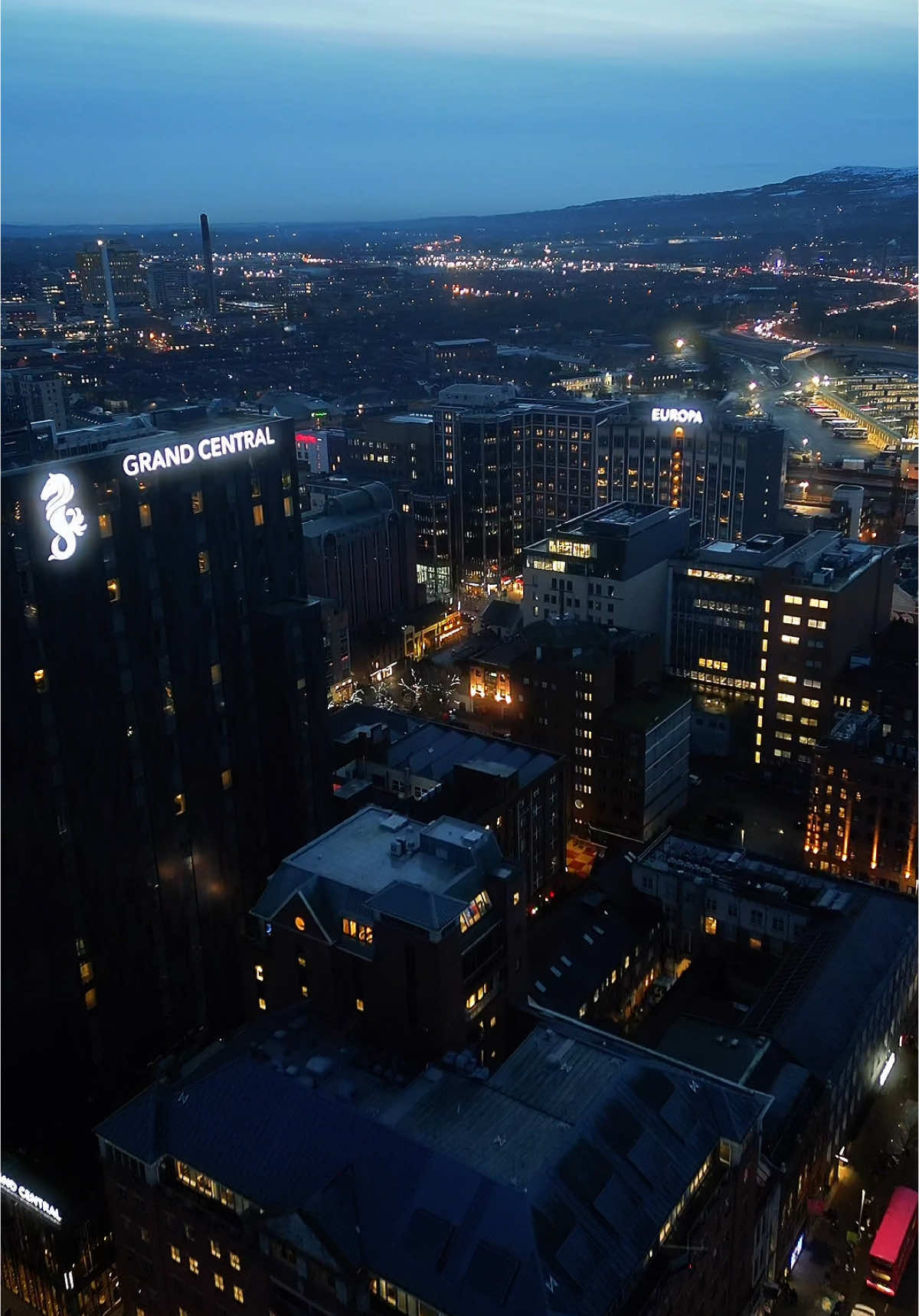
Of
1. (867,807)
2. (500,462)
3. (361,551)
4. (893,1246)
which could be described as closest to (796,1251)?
(893,1246)

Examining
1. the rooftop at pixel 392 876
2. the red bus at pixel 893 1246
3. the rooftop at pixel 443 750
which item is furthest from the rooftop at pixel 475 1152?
the rooftop at pixel 443 750

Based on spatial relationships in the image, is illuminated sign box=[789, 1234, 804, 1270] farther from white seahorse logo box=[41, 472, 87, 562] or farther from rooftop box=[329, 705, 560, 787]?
white seahorse logo box=[41, 472, 87, 562]

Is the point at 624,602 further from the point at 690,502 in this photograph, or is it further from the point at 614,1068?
the point at 614,1068

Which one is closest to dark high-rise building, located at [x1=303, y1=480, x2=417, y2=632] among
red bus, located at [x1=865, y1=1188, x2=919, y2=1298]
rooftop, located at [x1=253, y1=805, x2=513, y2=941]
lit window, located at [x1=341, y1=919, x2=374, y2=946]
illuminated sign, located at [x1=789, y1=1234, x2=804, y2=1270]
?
rooftop, located at [x1=253, y1=805, x2=513, y2=941]

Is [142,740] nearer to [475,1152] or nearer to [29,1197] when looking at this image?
[29,1197]

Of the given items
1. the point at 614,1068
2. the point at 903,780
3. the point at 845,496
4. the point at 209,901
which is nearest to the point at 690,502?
the point at 845,496

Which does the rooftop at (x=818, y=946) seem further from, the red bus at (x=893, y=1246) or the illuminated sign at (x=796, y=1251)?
the illuminated sign at (x=796, y=1251)
